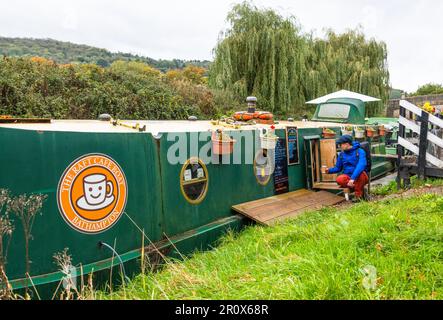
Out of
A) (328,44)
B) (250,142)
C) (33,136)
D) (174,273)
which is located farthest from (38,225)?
(328,44)

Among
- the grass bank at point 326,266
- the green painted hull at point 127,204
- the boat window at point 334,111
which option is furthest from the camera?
the boat window at point 334,111

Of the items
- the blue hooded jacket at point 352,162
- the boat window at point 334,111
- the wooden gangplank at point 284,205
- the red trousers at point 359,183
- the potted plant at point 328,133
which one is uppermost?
the boat window at point 334,111

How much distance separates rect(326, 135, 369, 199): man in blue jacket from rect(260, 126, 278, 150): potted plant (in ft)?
5.27

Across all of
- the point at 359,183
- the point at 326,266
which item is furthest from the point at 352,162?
the point at 326,266

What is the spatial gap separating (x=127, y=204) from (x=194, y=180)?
1.20m

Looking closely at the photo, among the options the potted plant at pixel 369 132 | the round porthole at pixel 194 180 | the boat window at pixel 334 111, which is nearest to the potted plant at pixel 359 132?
the potted plant at pixel 369 132

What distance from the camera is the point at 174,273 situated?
3359 millimetres

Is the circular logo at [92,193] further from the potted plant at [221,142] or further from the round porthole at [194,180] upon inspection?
the potted plant at [221,142]

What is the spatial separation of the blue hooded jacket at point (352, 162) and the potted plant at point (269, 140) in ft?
5.66

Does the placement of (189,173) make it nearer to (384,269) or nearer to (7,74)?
(384,269)

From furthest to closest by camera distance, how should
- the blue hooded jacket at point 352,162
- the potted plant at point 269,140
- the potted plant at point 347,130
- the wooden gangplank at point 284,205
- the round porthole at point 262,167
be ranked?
the potted plant at point 347,130, the blue hooded jacket at point 352,162, the round porthole at point 262,167, the potted plant at point 269,140, the wooden gangplank at point 284,205

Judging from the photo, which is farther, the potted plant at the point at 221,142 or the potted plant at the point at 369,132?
the potted plant at the point at 369,132

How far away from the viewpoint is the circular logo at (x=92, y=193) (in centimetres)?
361

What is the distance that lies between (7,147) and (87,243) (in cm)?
121
